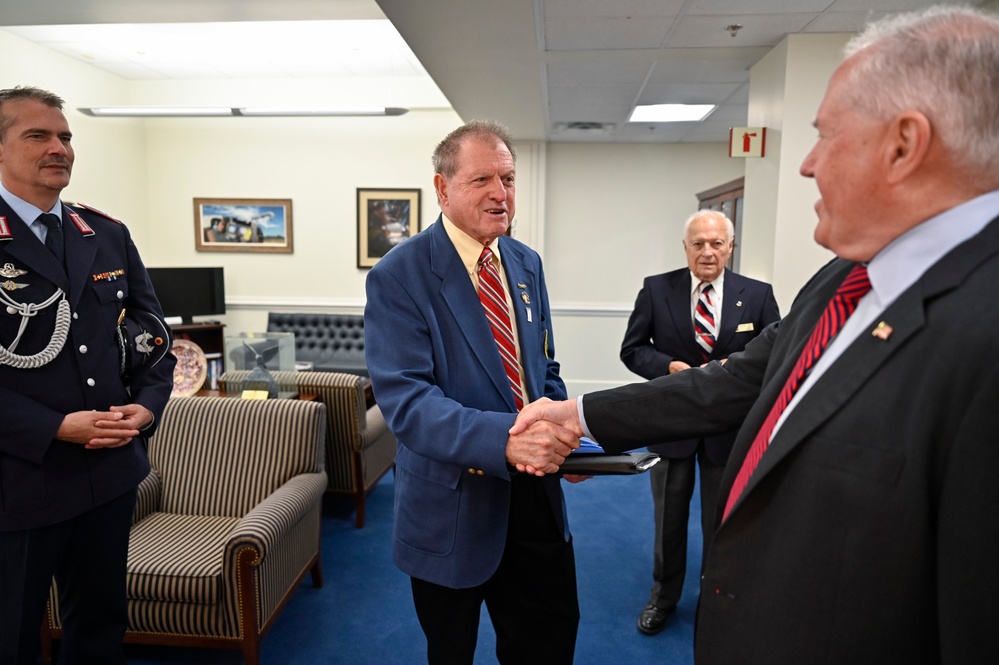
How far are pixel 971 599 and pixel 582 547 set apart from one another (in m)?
3.09

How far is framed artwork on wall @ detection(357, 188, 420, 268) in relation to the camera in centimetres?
739

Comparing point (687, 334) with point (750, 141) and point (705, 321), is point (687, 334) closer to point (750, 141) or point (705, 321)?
point (705, 321)

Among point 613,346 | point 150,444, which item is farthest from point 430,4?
point 613,346

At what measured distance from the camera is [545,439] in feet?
4.51

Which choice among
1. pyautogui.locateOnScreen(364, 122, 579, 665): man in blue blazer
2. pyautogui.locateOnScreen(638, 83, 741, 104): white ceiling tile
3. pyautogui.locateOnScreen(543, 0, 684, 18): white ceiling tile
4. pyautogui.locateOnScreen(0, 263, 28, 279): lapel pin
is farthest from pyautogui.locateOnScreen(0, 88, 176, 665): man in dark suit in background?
pyautogui.locateOnScreen(638, 83, 741, 104): white ceiling tile

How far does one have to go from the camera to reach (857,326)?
0.86m

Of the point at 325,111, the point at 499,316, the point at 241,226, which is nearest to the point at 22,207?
the point at 499,316

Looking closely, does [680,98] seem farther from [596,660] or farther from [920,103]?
[920,103]

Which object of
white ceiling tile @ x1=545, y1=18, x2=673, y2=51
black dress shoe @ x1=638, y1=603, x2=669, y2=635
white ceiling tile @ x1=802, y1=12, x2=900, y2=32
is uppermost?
white ceiling tile @ x1=545, y1=18, x2=673, y2=51

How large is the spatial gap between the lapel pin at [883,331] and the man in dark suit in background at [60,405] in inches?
70.7

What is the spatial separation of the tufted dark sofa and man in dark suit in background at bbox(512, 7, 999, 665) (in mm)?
6376

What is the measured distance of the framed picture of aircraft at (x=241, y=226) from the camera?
748 cm

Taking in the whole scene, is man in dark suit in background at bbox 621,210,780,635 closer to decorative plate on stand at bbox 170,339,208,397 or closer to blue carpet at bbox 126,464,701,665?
blue carpet at bbox 126,464,701,665

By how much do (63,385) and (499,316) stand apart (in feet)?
3.92
